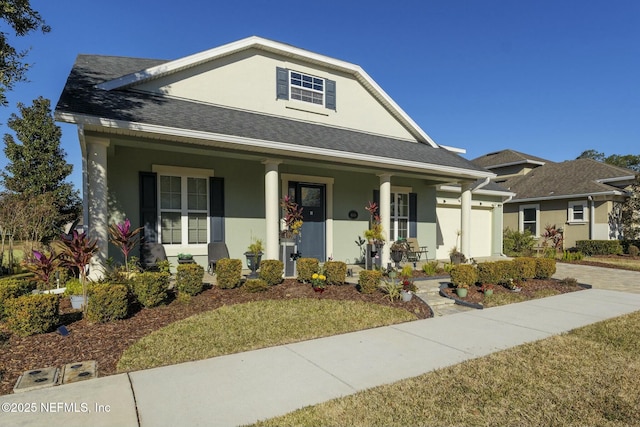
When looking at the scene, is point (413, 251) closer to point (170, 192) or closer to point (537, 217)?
point (170, 192)

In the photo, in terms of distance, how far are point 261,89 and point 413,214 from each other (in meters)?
6.72

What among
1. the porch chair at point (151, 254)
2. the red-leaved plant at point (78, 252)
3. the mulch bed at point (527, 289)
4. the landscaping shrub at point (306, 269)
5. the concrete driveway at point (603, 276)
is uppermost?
the red-leaved plant at point (78, 252)

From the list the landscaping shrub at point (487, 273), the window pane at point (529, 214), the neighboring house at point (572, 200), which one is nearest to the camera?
the landscaping shrub at point (487, 273)

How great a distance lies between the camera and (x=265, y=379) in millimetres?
3715

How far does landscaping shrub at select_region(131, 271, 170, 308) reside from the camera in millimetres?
5664

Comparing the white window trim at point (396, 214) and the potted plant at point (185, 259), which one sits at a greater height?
the white window trim at point (396, 214)

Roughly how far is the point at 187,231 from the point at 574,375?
7.97 meters

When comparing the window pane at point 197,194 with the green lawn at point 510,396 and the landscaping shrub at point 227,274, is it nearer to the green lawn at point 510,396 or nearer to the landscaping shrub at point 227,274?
the landscaping shrub at point 227,274

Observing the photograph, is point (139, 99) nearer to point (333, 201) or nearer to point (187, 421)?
point (333, 201)

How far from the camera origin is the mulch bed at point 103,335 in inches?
155

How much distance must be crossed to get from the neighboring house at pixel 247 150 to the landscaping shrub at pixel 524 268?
2.61m

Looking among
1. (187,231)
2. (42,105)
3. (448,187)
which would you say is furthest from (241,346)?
(42,105)

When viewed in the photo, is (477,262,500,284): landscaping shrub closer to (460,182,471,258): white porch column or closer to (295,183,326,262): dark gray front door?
(460,182,471,258): white porch column

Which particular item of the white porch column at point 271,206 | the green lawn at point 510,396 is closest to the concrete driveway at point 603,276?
the green lawn at point 510,396
